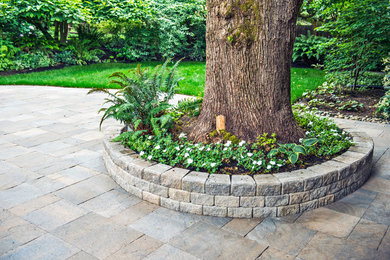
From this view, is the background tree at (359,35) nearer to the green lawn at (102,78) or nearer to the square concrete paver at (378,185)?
the green lawn at (102,78)

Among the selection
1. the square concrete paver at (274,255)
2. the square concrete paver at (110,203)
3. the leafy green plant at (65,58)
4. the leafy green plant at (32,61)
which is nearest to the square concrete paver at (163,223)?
the square concrete paver at (110,203)

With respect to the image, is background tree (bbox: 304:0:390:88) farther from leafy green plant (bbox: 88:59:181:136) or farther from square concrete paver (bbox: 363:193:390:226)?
leafy green plant (bbox: 88:59:181:136)

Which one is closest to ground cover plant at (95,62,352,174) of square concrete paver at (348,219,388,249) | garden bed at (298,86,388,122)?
square concrete paver at (348,219,388,249)

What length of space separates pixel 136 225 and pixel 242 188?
95cm

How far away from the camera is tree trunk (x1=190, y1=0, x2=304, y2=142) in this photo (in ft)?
10.6

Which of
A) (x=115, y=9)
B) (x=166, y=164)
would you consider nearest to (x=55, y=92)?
(x=115, y=9)

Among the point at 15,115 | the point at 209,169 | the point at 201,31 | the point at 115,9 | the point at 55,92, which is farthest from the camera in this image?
the point at 201,31

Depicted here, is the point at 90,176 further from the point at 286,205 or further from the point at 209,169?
the point at 286,205

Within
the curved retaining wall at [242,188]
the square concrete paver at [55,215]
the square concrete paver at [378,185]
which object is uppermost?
the curved retaining wall at [242,188]

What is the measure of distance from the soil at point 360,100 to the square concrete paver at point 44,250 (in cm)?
518

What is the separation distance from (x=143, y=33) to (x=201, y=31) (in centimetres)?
232

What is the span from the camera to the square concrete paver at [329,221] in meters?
2.69

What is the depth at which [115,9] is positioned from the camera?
10984 mm

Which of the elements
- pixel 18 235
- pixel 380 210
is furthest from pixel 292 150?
pixel 18 235
